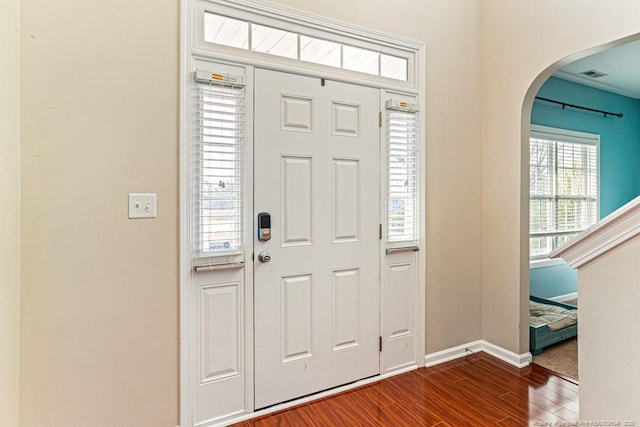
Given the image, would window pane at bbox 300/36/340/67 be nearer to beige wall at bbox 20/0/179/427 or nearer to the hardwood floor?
beige wall at bbox 20/0/179/427

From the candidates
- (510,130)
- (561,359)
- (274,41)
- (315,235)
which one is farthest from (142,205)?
(561,359)

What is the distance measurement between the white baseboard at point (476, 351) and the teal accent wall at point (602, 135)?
1.70 metres

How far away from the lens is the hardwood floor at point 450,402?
209cm

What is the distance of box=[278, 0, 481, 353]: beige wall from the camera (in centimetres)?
273

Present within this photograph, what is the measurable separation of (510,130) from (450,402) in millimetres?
1973

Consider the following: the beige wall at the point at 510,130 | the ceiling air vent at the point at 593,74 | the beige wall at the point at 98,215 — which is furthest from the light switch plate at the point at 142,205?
the ceiling air vent at the point at 593,74

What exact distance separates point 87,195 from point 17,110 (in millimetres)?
Answer: 440

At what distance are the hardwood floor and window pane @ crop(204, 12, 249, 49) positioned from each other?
2.14 meters

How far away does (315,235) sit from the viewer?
→ 2.31 metres

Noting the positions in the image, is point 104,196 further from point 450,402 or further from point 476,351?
point 476,351

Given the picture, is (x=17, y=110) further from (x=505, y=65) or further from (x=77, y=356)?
(x=505, y=65)

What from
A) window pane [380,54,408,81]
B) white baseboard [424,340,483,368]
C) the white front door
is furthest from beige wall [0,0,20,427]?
white baseboard [424,340,483,368]

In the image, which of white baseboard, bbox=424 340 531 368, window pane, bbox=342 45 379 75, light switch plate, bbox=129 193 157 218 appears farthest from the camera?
white baseboard, bbox=424 340 531 368

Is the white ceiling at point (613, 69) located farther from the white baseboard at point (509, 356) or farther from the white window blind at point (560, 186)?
the white baseboard at point (509, 356)
